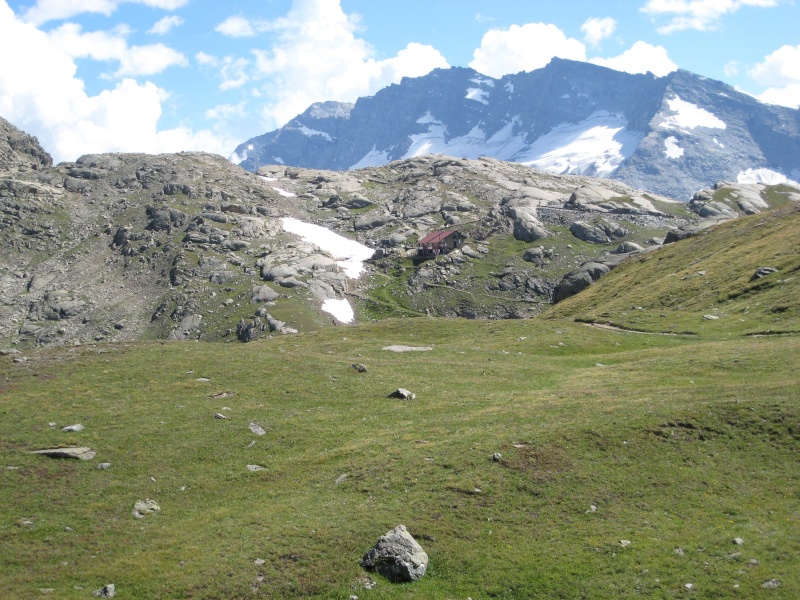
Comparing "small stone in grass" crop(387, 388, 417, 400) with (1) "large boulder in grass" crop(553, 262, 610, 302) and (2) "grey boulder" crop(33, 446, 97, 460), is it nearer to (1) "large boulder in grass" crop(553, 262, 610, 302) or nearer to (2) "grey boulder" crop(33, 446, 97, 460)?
(2) "grey boulder" crop(33, 446, 97, 460)

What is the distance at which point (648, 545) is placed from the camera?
2819 cm

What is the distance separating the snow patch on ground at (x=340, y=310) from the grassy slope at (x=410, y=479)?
121603mm

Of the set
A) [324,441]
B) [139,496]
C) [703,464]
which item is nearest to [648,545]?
[703,464]

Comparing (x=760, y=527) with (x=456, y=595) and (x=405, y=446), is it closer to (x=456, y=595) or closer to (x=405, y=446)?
(x=456, y=595)

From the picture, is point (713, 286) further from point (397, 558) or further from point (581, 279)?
point (397, 558)

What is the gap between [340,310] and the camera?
18200 cm

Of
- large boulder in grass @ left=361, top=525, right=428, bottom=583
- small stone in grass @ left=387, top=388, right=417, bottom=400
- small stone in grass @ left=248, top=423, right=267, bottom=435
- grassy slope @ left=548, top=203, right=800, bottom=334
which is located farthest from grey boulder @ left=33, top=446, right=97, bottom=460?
grassy slope @ left=548, top=203, right=800, bottom=334

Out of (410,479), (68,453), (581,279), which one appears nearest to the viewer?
(410,479)

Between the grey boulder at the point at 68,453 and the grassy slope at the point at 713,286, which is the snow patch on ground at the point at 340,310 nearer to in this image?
the grassy slope at the point at 713,286

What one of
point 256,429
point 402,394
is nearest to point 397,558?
point 256,429

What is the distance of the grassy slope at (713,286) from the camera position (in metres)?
70.8

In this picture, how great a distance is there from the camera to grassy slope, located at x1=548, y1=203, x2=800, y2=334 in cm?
7081

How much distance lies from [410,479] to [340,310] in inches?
5862

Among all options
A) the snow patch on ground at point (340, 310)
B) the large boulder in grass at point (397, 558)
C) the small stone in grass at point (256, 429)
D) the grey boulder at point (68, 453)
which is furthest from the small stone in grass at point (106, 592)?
the snow patch on ground at point (340, 310)
